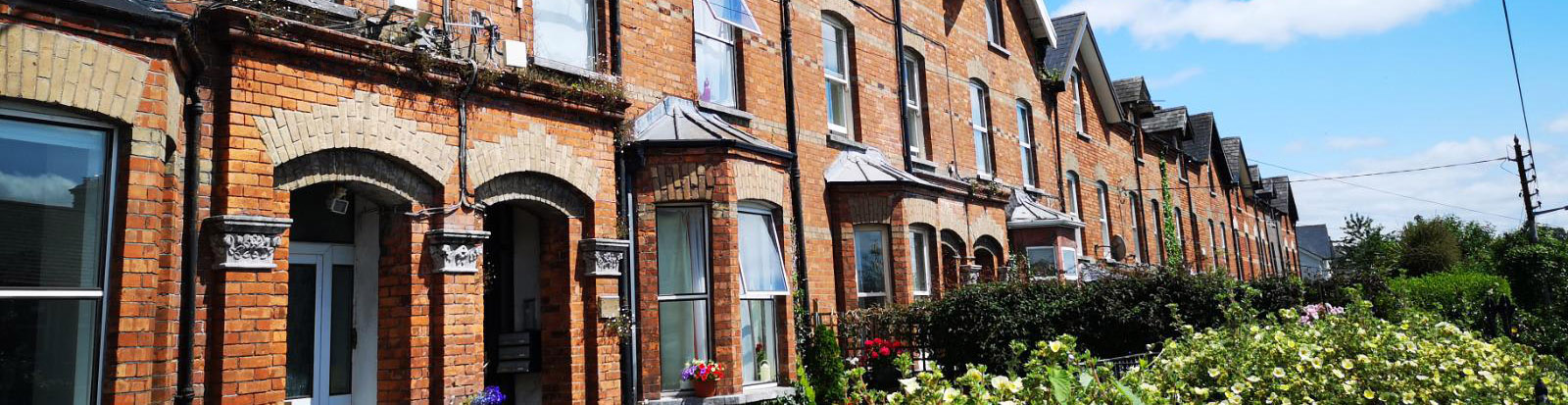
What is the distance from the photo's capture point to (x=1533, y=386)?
554 centimetres

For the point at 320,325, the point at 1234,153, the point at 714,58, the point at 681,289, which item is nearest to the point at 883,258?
the point at 714,58

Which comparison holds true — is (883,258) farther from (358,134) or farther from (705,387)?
(358,134)

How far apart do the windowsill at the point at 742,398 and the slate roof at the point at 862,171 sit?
10.9 feet

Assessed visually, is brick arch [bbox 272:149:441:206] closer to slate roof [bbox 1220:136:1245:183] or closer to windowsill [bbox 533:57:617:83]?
windowsill [bbox 533:57:617:83]

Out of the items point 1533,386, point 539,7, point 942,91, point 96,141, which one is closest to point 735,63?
point 539,7

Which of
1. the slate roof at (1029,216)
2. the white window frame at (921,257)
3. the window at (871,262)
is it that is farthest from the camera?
the slate roof at (1029,216)

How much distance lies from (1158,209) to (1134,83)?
3255 millimetres

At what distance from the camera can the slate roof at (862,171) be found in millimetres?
13188

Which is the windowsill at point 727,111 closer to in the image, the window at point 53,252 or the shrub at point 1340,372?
the shrub at point 1340,372

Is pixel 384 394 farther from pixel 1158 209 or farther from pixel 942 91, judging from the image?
pixel 1158 209

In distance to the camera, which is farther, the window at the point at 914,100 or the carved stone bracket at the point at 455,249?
the window at the point at 914,100

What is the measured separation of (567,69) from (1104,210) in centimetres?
1606

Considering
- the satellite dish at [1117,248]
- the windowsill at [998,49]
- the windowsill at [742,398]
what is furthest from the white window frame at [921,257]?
the satellite dish at [1117,248]

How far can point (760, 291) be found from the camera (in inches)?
428
